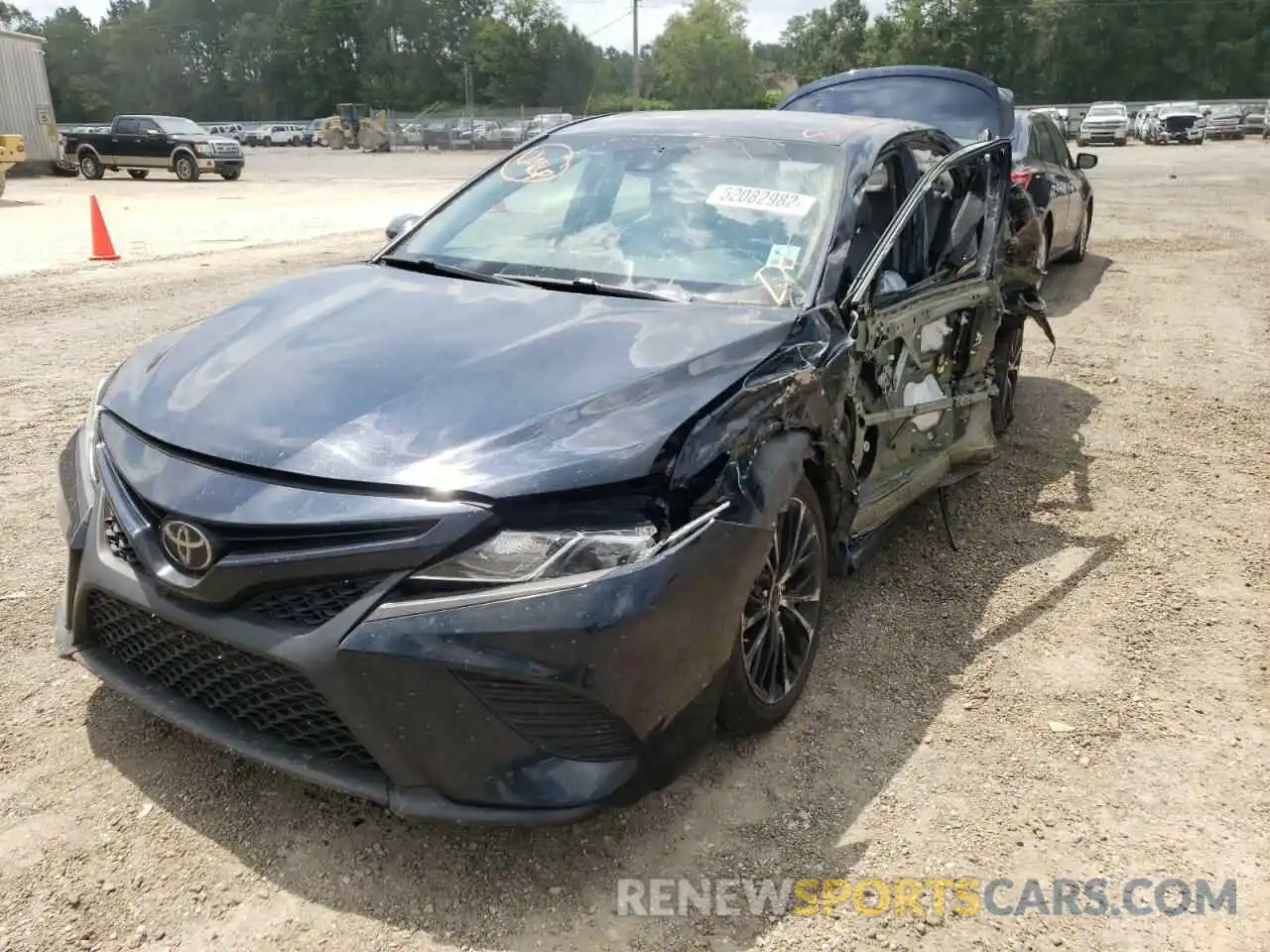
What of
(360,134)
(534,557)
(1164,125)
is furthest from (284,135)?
(534,557)

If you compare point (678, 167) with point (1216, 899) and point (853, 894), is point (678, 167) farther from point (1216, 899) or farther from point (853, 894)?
point (1216, 899)

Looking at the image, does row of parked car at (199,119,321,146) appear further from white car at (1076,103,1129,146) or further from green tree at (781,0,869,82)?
white car at (1076,103,1129,146)

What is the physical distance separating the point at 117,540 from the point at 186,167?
27.8 m

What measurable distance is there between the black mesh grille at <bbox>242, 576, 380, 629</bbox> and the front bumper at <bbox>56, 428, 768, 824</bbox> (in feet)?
0.05

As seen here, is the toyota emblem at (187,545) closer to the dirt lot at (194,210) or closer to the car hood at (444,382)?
the car hood at (444,382)

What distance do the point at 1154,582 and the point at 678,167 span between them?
245 cm

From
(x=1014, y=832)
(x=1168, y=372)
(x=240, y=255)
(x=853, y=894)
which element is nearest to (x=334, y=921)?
(x=853, y=894)

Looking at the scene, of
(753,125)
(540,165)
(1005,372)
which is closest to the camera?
(753,125)

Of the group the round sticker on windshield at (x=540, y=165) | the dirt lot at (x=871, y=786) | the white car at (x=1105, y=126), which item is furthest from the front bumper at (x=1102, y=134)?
the round sticker on windshield at (x=540, y=165)

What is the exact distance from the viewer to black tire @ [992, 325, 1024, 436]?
Result: 5.49 m

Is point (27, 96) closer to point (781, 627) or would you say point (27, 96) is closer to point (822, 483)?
point (822, 483)

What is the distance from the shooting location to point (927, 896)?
240 cm

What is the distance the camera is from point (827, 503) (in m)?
3.15

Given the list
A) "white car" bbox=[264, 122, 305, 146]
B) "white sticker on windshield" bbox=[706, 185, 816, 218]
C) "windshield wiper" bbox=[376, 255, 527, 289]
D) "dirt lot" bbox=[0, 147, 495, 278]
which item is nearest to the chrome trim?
"windshield wiper" bbox=[376, 255, 527, 289]
